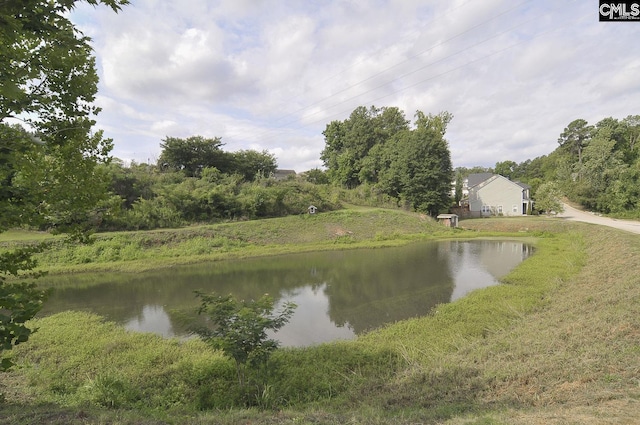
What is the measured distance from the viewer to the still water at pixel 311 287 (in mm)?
10633

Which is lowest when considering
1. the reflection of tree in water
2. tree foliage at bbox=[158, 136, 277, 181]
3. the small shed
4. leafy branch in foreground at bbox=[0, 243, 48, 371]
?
the reflection of tree in water

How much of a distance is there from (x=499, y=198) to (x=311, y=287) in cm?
3781

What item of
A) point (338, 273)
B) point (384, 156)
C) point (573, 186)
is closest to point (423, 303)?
point (338, 273)

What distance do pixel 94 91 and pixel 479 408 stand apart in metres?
6.94

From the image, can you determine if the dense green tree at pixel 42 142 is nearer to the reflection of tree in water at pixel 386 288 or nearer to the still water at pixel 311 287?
the still water at pixel 311 287

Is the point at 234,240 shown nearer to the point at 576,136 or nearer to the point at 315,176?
the point at 315,176

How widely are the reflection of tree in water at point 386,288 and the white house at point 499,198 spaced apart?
26909mm

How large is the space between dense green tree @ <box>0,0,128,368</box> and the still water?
10.7ft

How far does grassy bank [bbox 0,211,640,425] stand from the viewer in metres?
4.32

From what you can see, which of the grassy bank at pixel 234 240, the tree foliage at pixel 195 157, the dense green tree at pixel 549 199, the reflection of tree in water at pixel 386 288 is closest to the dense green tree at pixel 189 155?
the tree foliage at pixel 195 157

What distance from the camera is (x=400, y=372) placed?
657 cm

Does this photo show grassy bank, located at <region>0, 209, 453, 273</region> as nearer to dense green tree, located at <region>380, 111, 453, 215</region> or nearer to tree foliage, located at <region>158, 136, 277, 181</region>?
dense green tree, located at <region>380, 111, 453, 215</region>

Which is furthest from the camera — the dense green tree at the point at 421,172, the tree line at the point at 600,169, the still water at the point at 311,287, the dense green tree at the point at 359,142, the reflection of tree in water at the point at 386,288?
the dense green tree at the point at 359,142

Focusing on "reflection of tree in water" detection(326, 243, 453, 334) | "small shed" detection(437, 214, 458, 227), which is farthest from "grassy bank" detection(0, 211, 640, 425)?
"small shed" detection(437, 214, 458, 227)
